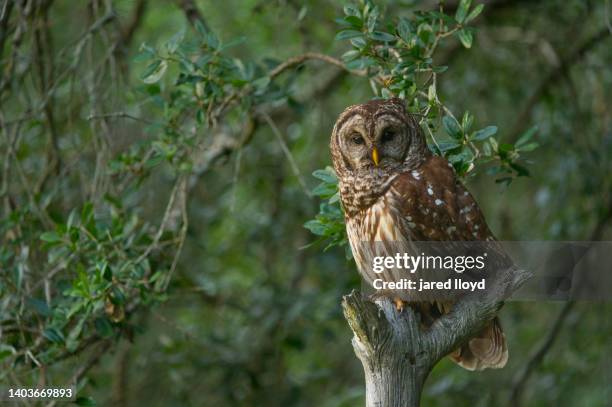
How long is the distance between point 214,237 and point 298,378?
43.7 inches

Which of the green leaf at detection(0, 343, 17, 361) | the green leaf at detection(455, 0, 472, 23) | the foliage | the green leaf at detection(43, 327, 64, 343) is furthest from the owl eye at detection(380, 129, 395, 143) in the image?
the green leaf at detection(0, 343, 17, 361)

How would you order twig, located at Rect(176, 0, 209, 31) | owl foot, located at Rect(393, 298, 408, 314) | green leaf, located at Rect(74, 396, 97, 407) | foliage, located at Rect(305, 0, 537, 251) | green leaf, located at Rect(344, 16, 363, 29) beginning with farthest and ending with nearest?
twig, located at Rect(176, 0, 209, 31) → green leaf, located at Rect(74, 396, 97, 407) → green leaf, located at Rect(344, 16, 363, 29) → foliage, located at Rect(305, 0, 537, 251) → owl foot, located at Rect(393, 298, 408, 314)

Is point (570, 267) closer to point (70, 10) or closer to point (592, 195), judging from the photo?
point (592, 195)

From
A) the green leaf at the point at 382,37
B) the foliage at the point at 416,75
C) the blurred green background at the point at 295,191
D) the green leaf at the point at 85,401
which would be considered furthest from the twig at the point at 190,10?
the green leaf at the point at 85,401

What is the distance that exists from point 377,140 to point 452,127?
0.29m

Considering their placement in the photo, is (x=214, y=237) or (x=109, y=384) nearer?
(x=109, y=384)

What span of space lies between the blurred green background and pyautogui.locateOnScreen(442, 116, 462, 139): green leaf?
1454 mm

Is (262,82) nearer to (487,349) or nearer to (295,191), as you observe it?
(487,349)

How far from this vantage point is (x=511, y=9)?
550 centimetres

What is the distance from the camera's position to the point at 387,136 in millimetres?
3197

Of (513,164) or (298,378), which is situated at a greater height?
(513,164)

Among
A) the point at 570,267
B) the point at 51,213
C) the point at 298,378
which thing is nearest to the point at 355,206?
the point at 570,267

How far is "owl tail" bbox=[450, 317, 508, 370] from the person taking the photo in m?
3.14

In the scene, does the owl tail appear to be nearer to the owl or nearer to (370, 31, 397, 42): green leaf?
the owl
